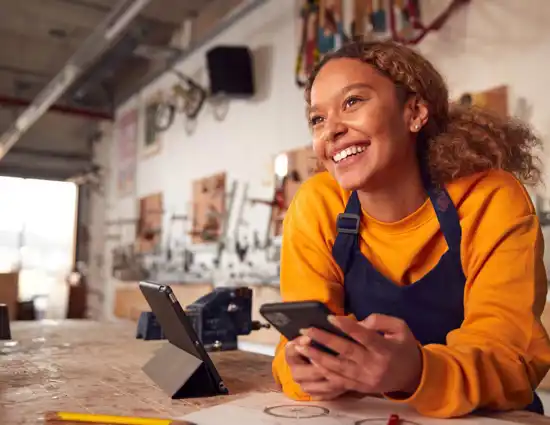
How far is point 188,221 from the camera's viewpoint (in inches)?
161

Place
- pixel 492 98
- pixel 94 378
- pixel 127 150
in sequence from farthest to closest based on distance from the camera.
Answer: pixel 127 150
pixel 492 98
pixel 94 378

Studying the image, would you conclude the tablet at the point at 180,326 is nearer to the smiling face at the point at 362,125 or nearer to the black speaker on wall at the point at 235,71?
the smiling face at the point at 362,125

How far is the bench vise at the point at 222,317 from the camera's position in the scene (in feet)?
4.51

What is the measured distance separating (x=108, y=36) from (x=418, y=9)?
83.7 inches

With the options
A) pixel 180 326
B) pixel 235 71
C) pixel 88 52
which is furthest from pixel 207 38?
pixel 180 326

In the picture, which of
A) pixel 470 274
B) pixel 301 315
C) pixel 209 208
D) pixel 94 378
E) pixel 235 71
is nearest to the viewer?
pixel 301 315

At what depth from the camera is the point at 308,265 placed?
1.03 metres

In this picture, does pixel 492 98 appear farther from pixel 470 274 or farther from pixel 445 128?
pixel 470 274

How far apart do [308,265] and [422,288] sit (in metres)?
0.20

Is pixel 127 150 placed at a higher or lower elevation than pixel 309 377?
higher

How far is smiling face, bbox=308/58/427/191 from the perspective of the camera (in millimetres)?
943

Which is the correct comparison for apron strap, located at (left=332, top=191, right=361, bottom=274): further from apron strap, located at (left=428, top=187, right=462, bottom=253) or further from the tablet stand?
the tablet stand

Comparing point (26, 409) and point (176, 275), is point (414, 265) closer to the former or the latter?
point (26, 409)

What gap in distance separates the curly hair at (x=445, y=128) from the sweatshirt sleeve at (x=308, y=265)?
0.23 m
